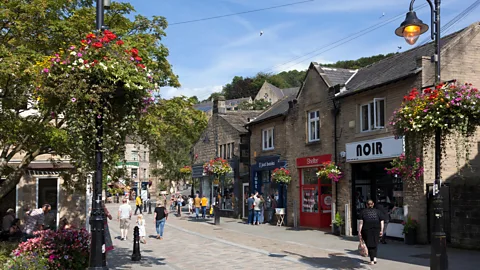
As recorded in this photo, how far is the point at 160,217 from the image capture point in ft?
65.2

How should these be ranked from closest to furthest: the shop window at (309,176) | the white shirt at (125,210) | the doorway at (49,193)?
the white shirt at (125,210), the doorway at (49,193), the shop window at (309,176)

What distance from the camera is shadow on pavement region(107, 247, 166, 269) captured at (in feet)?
43.1

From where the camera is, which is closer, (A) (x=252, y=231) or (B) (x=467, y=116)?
(B) (x=467, y=116)

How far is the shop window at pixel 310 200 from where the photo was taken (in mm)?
24031

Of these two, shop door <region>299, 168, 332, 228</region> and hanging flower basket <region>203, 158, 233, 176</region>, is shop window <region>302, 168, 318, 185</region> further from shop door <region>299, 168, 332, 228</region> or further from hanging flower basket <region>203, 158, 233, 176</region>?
hanging flower basket <region>203, 158, 233, 176</region>

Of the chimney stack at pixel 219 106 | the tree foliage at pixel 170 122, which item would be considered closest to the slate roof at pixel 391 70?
the tree foliage at pixel 170 122

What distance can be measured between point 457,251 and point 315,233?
768cm

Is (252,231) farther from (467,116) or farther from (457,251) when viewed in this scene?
(467,116)

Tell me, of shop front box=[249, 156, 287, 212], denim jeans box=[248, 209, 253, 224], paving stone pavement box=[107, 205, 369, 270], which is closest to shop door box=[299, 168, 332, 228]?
shop front box=[249, 156, 287, 212]

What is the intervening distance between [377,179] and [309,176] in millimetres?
4754

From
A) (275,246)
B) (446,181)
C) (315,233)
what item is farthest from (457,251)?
(315,233)

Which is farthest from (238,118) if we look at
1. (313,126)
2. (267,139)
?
(313,126)

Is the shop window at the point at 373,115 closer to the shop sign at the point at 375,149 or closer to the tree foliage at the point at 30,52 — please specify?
the shop sign at the point at 375,149

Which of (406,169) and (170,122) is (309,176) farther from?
(170,122)
